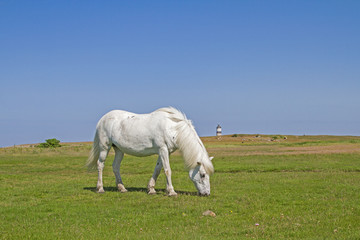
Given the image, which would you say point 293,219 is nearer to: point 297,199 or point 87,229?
point 297,199

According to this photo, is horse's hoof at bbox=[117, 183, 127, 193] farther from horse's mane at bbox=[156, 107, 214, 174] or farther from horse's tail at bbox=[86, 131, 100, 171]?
horse's mane at bbox=[156, 107, 214, 174]

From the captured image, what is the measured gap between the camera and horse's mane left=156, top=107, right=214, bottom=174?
11328 millimetres

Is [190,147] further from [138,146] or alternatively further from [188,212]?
[188,212]

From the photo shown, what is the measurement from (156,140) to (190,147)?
3.96ft

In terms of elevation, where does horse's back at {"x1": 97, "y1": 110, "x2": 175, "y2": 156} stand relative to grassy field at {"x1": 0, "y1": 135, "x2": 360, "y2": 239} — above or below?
above

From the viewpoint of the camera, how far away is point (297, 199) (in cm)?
1074

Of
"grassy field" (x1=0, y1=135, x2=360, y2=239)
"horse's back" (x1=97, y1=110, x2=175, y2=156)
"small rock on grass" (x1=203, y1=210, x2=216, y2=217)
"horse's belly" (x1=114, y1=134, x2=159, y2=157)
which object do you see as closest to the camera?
"grassy field" (x1=0, y1=135, x2=360, y2=239)

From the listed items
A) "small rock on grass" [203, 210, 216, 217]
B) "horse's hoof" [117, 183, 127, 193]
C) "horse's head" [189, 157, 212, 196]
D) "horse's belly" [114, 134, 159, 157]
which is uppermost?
"horse's belly" [114, 134, 159, 157]

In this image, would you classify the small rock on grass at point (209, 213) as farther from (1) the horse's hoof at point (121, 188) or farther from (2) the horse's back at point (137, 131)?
(1) the horse's hoof at point (121, 188)

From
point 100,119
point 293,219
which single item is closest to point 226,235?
point 293,219

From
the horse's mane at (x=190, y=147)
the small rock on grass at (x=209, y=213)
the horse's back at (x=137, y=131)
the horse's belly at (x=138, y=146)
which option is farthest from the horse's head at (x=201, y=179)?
the small rock on grass at (x=209, y=213)

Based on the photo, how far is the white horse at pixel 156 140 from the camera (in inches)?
448

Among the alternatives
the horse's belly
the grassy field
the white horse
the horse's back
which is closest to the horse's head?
the white horse

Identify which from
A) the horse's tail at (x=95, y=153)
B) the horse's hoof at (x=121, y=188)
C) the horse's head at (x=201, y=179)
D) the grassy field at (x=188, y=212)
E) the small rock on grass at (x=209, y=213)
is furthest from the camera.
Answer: the horse's tail at (x=95, y=153)
